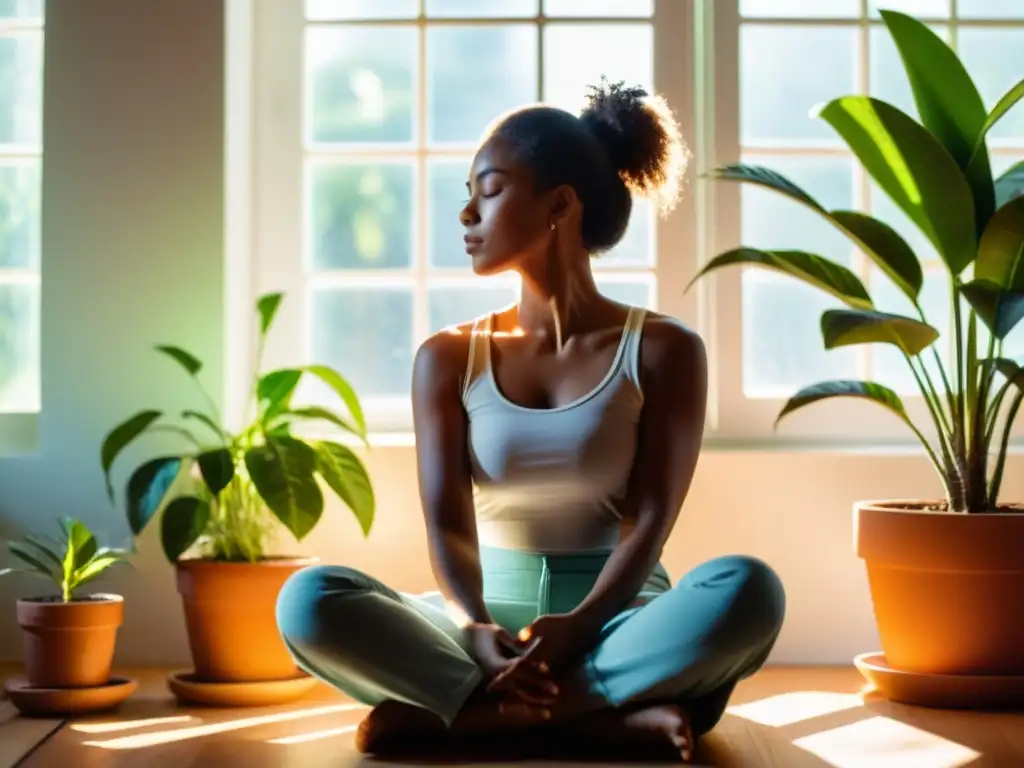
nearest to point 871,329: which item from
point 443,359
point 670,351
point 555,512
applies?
point 670,351

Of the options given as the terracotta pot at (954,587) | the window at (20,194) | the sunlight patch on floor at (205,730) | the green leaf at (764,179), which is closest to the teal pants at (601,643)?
the sunlight patch on floor at (205,730)

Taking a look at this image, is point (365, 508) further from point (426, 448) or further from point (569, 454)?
point (569, 454)

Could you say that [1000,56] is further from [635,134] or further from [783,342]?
[635,134]

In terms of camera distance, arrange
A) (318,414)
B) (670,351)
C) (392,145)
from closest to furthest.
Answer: (670,351), (318,414), (392,145)

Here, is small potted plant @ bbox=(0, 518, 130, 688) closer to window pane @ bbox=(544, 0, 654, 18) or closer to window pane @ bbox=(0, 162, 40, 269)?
window pane @ bbox=(0, 162, 40, 269)

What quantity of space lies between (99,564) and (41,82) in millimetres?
1136

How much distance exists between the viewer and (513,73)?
281cm

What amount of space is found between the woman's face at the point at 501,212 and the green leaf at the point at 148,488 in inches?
25.5

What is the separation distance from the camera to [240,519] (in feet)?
7.48

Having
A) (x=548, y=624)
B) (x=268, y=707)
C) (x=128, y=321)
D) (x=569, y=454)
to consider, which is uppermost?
(x=128, y=321)

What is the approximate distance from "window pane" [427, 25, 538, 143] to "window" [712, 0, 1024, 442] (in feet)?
1.58

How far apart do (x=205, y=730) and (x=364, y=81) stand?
1.48 m

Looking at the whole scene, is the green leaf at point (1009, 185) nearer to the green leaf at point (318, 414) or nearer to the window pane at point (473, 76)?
the window pane at point (473, 76)

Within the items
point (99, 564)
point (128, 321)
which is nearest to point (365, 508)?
point (99, 564)
